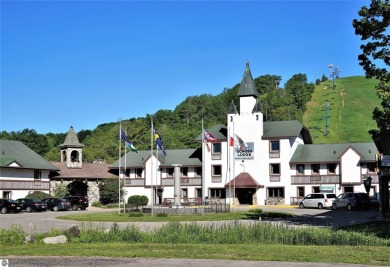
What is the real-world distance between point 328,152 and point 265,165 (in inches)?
307

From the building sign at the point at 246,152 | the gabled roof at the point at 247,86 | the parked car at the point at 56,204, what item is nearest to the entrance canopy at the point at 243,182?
the building sign at the point at 246,152

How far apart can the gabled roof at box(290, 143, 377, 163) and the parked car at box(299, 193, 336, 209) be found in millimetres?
9686

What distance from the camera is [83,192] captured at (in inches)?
2916

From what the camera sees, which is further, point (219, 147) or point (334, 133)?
point (334, 133)

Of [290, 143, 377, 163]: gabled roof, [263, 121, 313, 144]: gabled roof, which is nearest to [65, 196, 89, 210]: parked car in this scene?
[263, 121, 313, 144]: gabled roof

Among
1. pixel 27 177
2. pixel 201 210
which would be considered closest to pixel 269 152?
pixel 201 210

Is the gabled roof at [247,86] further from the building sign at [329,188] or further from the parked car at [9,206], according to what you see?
the parked car at [9,206]

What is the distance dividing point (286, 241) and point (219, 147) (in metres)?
49.5

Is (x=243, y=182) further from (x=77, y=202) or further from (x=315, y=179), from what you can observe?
(x=77, y=202)

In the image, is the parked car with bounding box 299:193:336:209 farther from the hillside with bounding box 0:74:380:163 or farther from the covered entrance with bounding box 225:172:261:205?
the hillside with bounding box 0:74:380:163

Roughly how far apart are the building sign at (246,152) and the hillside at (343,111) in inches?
1812

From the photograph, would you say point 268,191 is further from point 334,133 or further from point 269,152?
point 334,133

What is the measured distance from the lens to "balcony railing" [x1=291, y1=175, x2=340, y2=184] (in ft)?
212

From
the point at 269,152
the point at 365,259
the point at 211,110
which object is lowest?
the point at 365,259
